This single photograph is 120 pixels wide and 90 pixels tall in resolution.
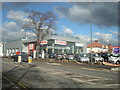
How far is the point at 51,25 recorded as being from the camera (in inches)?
1975

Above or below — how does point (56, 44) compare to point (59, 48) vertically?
above

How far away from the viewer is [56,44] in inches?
2314

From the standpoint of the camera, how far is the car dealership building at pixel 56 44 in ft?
191

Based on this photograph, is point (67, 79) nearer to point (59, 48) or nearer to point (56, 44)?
point (56, 44)

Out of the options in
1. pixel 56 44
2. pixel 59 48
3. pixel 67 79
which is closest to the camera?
pixel 67 79

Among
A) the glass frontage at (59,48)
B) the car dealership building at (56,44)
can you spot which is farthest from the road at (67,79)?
the glass frontage at (59,48)

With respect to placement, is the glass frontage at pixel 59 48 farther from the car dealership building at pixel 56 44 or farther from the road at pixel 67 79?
the road at pixel 67 79

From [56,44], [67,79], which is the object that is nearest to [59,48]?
[56,44]

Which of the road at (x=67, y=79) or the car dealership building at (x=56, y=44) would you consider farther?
the car dealership building at (x=56, y=44)

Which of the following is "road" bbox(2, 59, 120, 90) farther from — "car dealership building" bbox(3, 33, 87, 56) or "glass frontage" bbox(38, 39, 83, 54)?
"glass frontage" bbox(38, 39, 83, 54)

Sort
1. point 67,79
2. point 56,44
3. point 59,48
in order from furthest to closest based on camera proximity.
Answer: point 59,48, point 56,44, point 67,79

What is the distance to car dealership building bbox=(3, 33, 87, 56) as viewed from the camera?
5816 centimetres

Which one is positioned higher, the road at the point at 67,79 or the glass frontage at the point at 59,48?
the glass frontage at the point at 59,48

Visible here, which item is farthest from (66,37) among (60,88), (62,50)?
(60,88)
